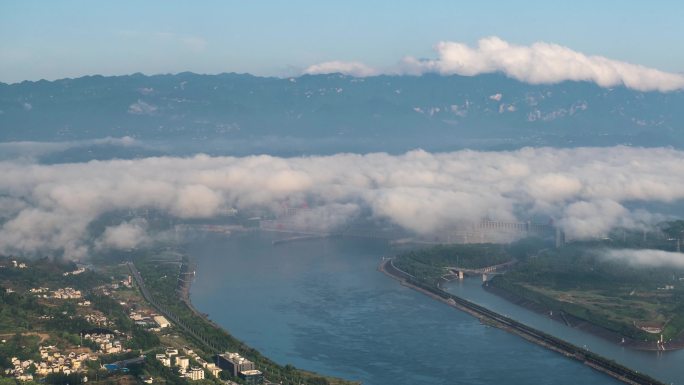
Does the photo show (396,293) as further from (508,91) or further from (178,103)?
(508,91)

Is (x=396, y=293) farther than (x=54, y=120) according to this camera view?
No

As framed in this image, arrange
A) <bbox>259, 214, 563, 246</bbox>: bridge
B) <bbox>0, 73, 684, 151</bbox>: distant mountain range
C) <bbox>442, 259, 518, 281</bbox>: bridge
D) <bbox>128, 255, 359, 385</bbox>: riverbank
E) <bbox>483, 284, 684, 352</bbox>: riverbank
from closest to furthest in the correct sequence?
<bbox>128, 255, 359, 385</bbox>: riverbank, <bbox>483, 284, 684, 352</bbox>: riverbank, <bbox>442, 259, 518, 281</bbox>: bridge, <bbox>259, 214, 563, 246</bbox>: bridge, <bbox>0, 73, 684, 151</bbox>: distant mountain range

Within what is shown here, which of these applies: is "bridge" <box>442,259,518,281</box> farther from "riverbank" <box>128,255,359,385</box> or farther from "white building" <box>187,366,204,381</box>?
"white building" <box>187,366,204,381</box>

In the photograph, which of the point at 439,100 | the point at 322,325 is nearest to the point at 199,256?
the point at 322,325

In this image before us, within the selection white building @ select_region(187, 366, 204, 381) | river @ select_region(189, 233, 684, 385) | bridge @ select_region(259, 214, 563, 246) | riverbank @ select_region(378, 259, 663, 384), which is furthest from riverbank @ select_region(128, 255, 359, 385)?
bridge @ select_region(259, 214, 563, 246)

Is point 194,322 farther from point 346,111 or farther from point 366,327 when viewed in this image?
point 346,111

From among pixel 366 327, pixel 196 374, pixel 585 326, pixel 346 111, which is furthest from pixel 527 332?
pixel 346 111
